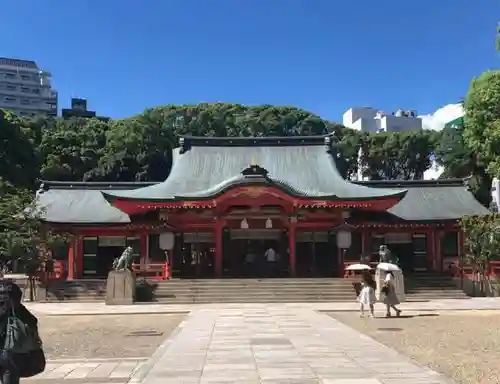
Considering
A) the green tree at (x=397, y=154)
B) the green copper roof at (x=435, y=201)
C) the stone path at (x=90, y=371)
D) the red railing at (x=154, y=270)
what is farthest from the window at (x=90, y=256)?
the green tree at (x=397, y=154)

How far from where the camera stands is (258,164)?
33.3 m

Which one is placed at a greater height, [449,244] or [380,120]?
[380,120]

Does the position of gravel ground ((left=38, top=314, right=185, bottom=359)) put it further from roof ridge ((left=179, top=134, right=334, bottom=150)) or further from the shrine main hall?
roof ridge ((left=179, top=134, right=334, bottom=150))

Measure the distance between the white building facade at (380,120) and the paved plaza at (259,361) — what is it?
80.1m

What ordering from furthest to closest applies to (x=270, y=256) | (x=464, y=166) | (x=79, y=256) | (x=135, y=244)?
(x=464, y=166)
(x=135, y=244)
(x=79, y=256)
(x=270, y=256)

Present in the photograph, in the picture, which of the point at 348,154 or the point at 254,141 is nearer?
the point at 254,141

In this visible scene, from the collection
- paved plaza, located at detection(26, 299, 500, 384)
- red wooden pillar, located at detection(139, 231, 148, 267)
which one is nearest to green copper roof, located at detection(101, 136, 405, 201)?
red wooden pillar, located at detection(139, 231, 148, 267)

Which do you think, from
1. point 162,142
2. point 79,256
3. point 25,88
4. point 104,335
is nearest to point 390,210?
point 79,256

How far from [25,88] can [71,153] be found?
8138cm

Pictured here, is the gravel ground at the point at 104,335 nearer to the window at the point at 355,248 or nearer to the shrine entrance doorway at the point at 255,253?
the shrine entrance doorway at the point at 255,253

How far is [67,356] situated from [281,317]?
301 inches

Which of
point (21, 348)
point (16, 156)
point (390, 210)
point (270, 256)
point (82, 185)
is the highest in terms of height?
point (16, 156)

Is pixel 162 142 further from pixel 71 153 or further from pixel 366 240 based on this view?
pixel 366 240

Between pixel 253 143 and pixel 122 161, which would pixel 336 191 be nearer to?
pixel 253 143
